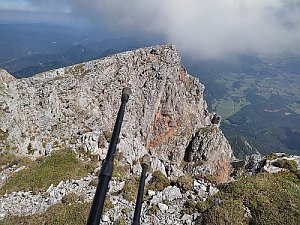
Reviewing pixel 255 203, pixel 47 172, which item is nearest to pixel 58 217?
pixel 47 172

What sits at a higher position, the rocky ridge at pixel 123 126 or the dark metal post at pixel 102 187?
the rocky ridge at pixel 123 126

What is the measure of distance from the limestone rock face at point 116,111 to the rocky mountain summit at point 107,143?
15 centimetres

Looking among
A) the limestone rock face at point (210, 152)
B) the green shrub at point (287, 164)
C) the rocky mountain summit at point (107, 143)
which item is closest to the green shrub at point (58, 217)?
the rocky mountain summit at point (107, 143)

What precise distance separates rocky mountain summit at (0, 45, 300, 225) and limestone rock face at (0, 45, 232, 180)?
0.15 meters

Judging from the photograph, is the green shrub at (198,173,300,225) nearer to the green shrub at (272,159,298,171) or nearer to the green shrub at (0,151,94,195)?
the green shrub at (272,159,298,171)

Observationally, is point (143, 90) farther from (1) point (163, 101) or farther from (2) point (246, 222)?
(2) point (246, 222)

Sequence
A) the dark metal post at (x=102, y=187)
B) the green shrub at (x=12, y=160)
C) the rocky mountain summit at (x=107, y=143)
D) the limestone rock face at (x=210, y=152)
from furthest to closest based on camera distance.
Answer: the limestone rock face at (x=210, y=152) < the green shrub at (x=12, y=160) < the rocky mountain summit at (x=107, y=143) < the dark metal post at (x=102, y=187)

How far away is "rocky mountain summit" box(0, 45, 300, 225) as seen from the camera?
1961cm

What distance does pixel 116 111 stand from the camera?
48.9 metres

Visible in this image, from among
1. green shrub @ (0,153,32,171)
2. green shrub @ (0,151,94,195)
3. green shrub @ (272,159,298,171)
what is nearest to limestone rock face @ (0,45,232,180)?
green shrub @ (0,153,32,171)

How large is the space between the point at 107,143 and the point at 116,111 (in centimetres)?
1736

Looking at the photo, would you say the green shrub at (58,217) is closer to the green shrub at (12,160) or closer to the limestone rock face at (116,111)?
the green shrub at (12,160)

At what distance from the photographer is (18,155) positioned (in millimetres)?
27344

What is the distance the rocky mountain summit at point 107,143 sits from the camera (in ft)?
64.3
